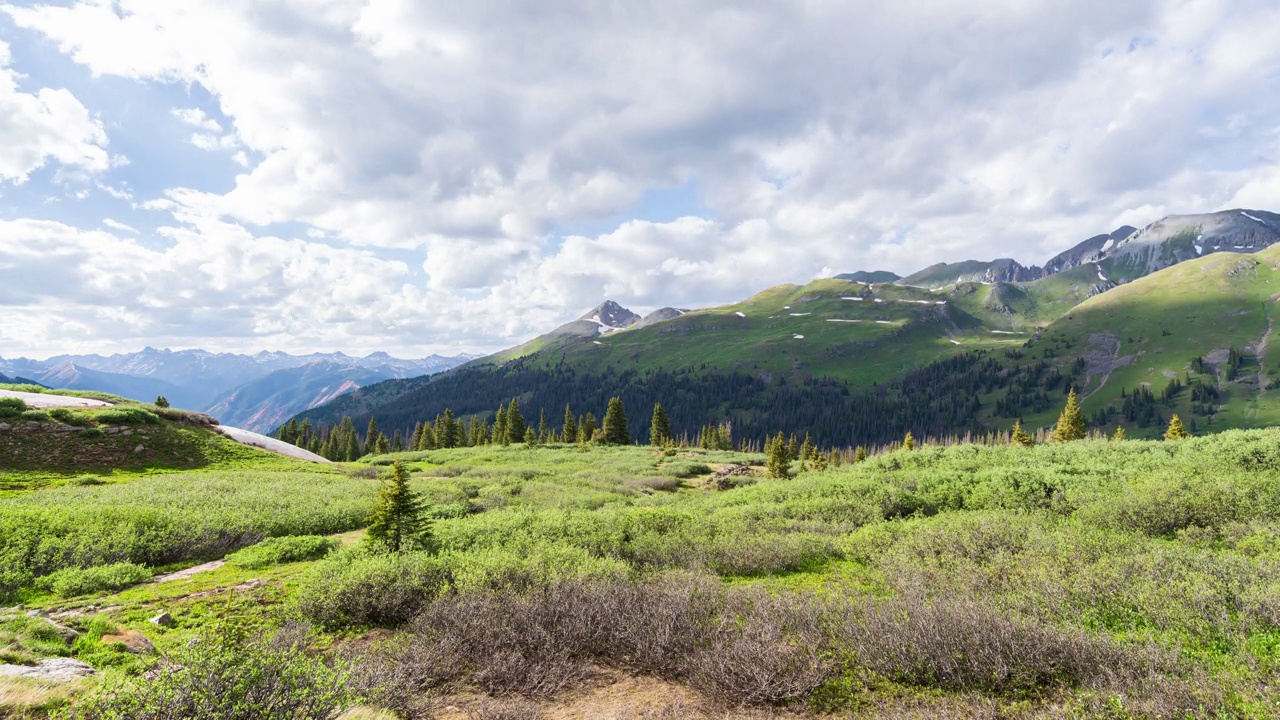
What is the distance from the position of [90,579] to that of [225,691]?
36.3ft

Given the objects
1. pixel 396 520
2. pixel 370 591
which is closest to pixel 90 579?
pixel 396 520

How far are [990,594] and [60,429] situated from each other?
2190 inches

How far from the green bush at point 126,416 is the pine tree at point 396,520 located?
42.1 m

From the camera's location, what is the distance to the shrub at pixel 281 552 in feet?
48.4

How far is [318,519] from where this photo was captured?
2045 cm

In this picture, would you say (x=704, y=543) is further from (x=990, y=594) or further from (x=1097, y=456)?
(x=1097, y=456)

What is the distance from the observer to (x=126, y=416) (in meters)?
39.2

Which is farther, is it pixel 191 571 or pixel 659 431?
pixel 659 431

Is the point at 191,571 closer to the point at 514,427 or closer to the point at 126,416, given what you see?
the point at 126,416

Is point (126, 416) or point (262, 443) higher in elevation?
point (126, 416)

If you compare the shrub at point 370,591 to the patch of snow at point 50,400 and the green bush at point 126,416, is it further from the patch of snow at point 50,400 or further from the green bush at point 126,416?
the patch of snow at point 50,400

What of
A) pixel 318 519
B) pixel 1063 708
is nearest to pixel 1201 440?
Result: pixel 1063 708

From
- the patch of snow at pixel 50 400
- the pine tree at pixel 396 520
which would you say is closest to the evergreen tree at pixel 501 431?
the patch of snow at pixel 50 400

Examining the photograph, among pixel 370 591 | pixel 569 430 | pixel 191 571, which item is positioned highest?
pixel 370 591
